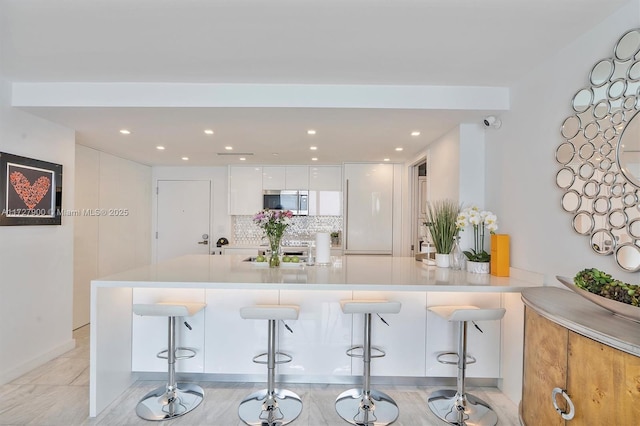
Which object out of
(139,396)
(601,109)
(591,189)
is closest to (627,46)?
(601,109)

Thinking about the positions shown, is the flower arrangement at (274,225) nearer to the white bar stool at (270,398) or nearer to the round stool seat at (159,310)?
the white bar stool at (270,398)

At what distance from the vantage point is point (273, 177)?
5137 mm

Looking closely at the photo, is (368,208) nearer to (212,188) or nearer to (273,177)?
(273,177)

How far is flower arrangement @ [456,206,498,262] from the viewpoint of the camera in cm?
247

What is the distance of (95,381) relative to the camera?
6.83 ft

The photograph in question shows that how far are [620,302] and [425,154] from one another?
282cm

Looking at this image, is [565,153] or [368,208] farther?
[368,208]

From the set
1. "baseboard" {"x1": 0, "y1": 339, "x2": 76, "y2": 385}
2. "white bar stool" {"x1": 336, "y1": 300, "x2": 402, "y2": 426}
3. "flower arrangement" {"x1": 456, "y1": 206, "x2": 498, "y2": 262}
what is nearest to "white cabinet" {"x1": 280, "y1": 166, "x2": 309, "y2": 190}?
"flower arrangement" {"x1": 456, "y1": 206, "x2": 498, "y2": 262}

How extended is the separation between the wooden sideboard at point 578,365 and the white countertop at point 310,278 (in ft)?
2.04

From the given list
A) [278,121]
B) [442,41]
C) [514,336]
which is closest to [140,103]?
[278,121]

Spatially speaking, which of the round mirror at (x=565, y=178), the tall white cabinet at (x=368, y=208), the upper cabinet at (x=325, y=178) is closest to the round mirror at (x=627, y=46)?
the round mirror at (x=565, y=178)

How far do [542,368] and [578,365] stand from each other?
0.23m

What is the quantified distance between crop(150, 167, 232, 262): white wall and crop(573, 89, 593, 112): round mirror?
4754 millimetres

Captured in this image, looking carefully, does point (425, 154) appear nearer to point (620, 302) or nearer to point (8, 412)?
point (620, 302)
